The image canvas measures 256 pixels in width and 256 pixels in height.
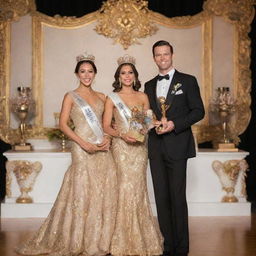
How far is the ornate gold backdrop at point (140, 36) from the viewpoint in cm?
651

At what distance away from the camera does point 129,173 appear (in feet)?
13.4

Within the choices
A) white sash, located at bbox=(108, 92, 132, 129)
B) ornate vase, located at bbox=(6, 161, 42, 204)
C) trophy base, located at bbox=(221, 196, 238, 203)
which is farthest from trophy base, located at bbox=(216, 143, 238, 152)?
white sash, located at bbox=(108, 92, 132, 129)

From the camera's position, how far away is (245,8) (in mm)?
6652

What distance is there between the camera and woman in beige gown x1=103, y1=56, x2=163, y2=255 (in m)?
4.04

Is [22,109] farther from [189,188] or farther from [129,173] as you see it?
[129,173]

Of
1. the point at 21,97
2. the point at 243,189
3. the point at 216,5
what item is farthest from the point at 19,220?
the point at 216,5

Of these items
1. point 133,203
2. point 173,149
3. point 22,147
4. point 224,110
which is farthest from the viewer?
point 224,110

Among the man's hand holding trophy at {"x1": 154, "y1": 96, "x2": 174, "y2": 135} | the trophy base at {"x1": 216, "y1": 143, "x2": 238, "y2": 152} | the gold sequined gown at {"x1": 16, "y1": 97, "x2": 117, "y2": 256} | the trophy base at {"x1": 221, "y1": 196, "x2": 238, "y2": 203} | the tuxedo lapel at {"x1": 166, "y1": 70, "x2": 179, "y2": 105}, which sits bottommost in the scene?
the trophy base at {"x1": 221, "y1": 196, "x2": 238, "y2": 203}

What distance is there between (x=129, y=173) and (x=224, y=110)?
8.29 feet

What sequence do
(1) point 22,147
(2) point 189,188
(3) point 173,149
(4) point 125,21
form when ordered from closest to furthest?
(3) point 173,149 → (2) point 189,188 → (1) point 22,147 → (4) point 125,21

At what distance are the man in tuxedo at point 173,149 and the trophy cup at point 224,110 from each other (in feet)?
7.55

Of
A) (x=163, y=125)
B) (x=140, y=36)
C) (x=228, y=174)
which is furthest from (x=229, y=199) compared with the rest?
(x=163, y=125)

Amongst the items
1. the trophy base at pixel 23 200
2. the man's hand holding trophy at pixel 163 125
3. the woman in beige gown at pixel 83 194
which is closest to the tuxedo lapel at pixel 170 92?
the man's hand holding trophy at pixel 163 125

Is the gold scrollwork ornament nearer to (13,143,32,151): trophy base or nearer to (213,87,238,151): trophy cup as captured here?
(213,87,238,151): trophy cup
